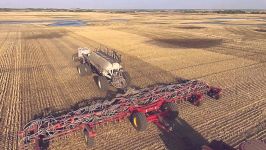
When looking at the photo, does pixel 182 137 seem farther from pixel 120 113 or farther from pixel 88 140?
pixel 88 140

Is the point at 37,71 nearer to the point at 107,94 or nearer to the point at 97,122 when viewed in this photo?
the point at 107,94

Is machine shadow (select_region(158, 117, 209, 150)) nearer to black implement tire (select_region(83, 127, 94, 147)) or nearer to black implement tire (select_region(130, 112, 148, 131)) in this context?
black implement tire (select_region(130, 112, 148, 131))

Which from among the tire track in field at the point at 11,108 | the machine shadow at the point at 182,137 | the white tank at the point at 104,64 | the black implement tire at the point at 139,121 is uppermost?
the white tank at the point at 104,64

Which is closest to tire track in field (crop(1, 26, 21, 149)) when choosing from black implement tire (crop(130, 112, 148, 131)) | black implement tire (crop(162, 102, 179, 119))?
black implement tire (crop(130, 112, 148, 131))

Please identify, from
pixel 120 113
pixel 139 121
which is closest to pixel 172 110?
pixel 139 121

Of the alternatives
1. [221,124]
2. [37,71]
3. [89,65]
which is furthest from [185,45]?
[221,124]

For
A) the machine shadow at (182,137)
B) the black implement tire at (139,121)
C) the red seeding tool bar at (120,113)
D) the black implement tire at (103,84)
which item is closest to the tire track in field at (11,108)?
the red seeding tool bar at (120,113)

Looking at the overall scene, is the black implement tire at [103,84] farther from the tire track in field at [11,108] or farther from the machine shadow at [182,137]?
the machine shadow at [182,137]
